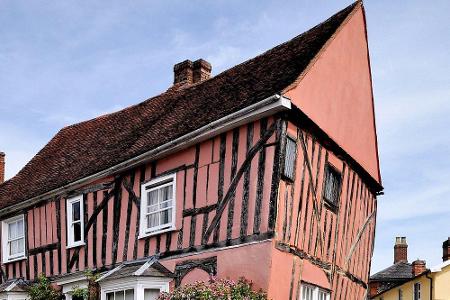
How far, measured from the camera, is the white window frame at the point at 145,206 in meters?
17.6

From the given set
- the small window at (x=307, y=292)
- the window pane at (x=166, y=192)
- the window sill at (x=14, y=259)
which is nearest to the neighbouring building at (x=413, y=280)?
the small window at (x=307, y=292)

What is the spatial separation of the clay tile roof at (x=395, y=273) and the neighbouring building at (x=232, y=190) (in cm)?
3135

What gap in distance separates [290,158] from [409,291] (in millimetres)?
29993

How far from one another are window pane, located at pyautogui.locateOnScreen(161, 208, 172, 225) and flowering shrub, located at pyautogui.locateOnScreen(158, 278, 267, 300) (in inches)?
92.3

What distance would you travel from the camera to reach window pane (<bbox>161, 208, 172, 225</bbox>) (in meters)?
17.8

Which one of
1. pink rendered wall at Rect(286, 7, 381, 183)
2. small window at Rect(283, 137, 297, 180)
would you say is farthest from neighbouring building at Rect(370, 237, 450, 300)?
small window at Rect(283, 137, 297, 180)

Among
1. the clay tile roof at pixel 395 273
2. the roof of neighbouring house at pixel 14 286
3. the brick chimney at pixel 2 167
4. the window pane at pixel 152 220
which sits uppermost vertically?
the brick chimney at pixel 2 167

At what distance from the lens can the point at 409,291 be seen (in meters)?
43.5

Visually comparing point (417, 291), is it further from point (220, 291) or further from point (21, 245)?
point (220, 291)

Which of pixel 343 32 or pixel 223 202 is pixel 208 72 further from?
pixel 223 202

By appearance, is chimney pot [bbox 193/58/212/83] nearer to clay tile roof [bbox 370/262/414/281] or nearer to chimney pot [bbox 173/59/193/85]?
chimney pot [bbox 173/59/193/85]

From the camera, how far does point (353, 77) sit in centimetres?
2008

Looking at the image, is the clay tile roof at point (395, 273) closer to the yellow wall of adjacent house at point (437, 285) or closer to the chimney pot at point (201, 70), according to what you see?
the yellow wall of adjacent house at point (437, 285)

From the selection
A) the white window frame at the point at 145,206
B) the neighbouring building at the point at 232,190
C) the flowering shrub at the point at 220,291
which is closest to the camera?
the flowering shrub at the point at 220,291
